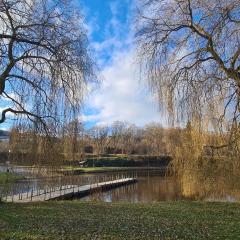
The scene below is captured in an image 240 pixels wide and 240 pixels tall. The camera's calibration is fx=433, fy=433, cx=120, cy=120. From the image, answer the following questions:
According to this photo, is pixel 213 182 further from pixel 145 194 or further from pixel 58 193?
pixel 145 194

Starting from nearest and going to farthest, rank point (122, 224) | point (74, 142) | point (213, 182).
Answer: point (122, 224) < point (74, 142) < point (213, 182)

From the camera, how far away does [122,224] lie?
10727 mm

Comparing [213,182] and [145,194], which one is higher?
[213,182]

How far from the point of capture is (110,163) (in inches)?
3184

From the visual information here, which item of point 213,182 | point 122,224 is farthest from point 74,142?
point 213,182

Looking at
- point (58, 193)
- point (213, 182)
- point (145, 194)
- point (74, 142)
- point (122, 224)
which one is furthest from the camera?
point (145, 194)

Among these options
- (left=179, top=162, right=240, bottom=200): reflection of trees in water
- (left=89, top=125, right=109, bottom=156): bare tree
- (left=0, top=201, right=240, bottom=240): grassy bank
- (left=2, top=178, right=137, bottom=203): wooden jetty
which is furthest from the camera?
(left=89, top=125, right=109, bottom=156): bare tree

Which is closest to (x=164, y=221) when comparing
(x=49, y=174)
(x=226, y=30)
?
(x=49, y=174)

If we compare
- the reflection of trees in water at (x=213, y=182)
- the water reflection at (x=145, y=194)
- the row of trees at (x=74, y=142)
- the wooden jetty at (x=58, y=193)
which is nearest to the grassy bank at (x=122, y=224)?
the reflection of trees in water at (x=213, y=182)

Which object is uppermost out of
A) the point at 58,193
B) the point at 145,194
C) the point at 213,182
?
the point at 213,182

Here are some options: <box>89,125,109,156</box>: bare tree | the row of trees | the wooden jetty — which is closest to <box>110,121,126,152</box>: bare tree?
<box>89,125,109,156</box>: bare tree

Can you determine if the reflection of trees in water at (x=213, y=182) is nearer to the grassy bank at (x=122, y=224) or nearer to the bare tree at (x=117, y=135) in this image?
Result: the grassy bank at (x=122, y=224)

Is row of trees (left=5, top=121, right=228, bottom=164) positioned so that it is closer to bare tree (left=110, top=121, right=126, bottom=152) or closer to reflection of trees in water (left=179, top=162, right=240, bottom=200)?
reflection of trees in water (left=179, top=162, right=240, bottom=200)

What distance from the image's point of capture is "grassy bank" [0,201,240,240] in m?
9.11
